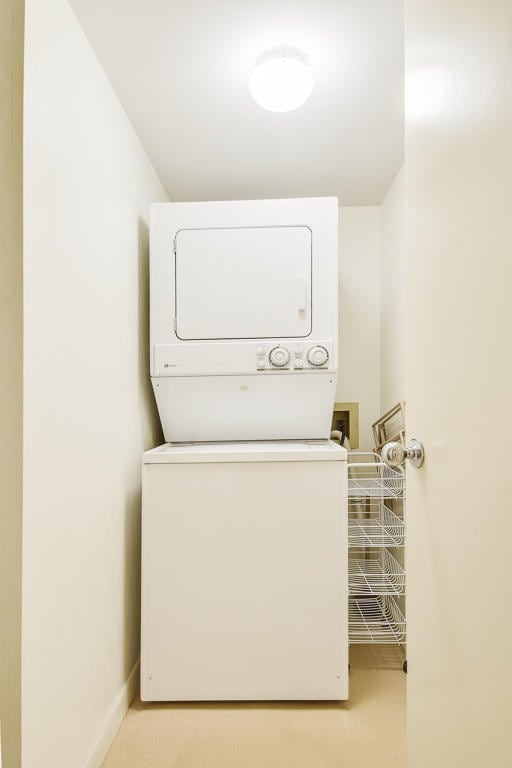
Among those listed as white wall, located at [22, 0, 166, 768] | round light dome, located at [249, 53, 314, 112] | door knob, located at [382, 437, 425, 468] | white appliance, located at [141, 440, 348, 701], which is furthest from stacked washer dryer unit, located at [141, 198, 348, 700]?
round light dome, located at [249, 53, 314, 112]

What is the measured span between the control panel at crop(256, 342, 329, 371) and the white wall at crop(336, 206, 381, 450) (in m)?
0.84

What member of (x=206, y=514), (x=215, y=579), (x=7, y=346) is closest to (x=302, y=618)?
(x=215, y=579)

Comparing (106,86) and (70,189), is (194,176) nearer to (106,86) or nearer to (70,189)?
(106,86)

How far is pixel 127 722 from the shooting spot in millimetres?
1672

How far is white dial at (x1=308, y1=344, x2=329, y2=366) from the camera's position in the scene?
79.4 inches

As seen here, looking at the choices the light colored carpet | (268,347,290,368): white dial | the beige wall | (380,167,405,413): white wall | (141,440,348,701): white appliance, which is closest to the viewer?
the beige wall

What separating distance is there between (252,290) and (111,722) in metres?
1.74

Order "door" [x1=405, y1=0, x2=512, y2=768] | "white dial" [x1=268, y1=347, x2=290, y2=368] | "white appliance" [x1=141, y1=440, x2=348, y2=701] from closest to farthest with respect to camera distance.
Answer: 1. "door" [x1=405, y1=0, x2=512, y2=768]
2. "white appliance" [x1=141, y1=440, x2=348, y2=701]
3. "white dial" [x1=268, y1=347, x2=290, y2=368]

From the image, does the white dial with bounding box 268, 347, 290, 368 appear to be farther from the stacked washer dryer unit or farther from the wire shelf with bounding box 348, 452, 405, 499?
the wire shelf with bounding box 348, 452, 405, 499

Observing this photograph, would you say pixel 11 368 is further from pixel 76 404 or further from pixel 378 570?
pixel 378 570

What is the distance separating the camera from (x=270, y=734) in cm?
160

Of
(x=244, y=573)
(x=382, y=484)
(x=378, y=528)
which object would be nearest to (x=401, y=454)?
(x=244, y=573)

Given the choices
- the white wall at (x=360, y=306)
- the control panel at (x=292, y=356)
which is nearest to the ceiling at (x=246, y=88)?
the white wall at (x=360, y=306)

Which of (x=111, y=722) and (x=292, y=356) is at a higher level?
(x=292, y=356)
